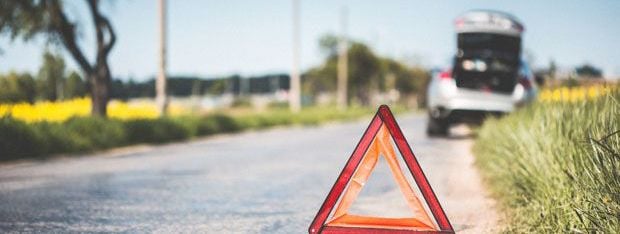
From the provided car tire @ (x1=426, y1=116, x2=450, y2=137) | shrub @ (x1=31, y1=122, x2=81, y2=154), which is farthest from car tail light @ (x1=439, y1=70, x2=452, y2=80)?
shrub @ (x1=31, y1=122, x2=81, y2=154)

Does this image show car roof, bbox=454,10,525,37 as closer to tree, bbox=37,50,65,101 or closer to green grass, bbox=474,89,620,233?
green grass, bbox=474,89,620,233

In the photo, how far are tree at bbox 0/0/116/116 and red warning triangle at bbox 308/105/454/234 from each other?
14.4m

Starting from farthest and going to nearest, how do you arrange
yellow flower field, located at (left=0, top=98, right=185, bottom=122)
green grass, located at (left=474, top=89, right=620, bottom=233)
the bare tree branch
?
yellow flower field, located at (left=0, top=98, right=185, bottom=122), the bare tree branch, green grass, located at (left=474, top=89, right=620, bottom=233)

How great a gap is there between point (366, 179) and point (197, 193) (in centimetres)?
392

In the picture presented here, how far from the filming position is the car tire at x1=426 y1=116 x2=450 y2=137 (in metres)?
18.5

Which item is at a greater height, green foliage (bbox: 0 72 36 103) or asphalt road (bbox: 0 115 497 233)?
asphalt road (bbox: 0 115 497 233)

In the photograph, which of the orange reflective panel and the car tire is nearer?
the orange reflective panel

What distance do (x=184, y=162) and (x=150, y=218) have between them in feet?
20.6

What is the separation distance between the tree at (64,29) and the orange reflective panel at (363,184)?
567 inches

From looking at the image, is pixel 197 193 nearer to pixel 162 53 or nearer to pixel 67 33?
pixel 67 33

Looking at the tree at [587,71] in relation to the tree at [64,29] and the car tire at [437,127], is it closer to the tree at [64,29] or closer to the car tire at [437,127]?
the car tire at [437,127]

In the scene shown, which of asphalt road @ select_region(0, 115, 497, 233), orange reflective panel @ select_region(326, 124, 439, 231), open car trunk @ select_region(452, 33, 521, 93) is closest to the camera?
orange reflective panel @ select_region(326, 124, 439, 231)

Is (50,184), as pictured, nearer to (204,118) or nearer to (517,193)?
(517,193)

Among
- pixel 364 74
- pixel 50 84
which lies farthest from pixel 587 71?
pixel 364 74
